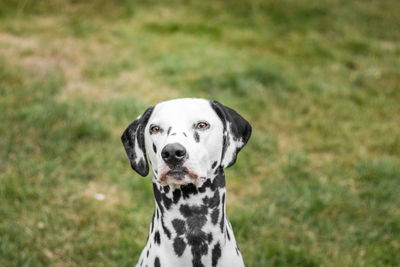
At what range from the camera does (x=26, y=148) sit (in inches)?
213

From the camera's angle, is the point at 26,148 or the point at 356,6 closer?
the point at 26,148

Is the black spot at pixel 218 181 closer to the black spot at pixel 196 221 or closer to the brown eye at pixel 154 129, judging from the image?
the black spot at pixel 196 221

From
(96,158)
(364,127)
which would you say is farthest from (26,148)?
(364,127)

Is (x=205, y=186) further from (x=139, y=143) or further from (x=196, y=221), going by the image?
(x=139, y=143)

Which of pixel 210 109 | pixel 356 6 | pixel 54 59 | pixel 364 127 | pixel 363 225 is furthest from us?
pixel 356 6

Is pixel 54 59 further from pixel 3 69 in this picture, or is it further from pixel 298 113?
pixel 298 113

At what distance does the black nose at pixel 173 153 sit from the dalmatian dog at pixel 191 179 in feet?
0.19

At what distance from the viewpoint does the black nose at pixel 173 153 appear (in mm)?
2318

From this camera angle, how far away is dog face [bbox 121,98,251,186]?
2.37 meters

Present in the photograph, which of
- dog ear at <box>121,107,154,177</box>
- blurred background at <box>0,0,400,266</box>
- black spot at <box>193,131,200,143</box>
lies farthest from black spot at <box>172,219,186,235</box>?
blurred background at <box>0,0,400,266</box>

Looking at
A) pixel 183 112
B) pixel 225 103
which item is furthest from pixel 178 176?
pixel 225 103

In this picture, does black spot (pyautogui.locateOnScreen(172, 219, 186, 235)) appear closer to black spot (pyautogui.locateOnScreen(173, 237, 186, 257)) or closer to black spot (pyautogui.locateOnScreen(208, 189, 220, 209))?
black spot (pyautogui.locateOnScreen(173, 237, 186, 257))

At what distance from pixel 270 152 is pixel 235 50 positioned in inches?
131

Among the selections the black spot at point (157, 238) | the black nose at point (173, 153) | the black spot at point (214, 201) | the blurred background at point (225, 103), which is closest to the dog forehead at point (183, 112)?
the black nose at point (173, 153)
